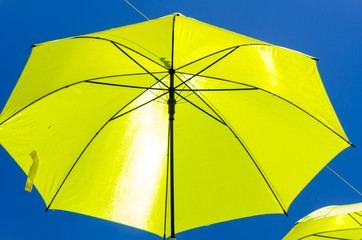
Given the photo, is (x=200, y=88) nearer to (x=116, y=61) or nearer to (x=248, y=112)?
(x=248, y=112)

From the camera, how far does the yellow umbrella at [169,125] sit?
13.0 ft

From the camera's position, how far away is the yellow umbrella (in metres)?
3.95

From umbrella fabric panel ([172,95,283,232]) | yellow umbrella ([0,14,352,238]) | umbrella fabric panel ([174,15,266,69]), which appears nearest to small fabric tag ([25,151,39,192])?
yellow umbrella ([0,14,352,238])

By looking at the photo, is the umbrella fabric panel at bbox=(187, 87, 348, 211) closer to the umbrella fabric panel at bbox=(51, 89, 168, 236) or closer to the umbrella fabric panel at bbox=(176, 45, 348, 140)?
the umbrella fabric panel at bbox=(176, 45, 348, 140)

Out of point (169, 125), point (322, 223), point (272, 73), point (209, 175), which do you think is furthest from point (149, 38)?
point (322, 223)

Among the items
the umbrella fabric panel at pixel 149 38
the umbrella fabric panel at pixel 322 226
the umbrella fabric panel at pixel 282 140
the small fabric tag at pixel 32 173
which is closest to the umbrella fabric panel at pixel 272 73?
the umbrella fabric panel at pixel 282 140

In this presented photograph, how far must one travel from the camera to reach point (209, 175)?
15.1 feet

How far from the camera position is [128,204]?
4508 mm

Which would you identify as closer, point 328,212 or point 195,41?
point 195,41

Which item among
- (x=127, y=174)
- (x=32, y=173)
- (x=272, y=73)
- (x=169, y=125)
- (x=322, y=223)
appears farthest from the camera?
(x=322, y=223)

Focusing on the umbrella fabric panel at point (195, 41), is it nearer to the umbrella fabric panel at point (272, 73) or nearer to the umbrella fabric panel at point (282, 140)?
the umbrella fabric panel at point (272, 73)

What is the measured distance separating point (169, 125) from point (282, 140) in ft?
3.86

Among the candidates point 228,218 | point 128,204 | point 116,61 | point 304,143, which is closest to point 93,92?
point 116,61

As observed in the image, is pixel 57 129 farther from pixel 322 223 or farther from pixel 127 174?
pixel 322 223
